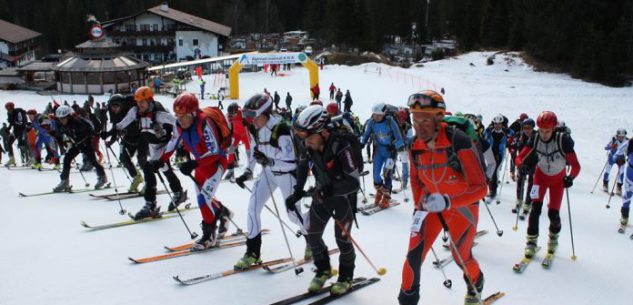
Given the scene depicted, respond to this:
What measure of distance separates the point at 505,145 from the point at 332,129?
7.94 metres

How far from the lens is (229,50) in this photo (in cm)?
8362

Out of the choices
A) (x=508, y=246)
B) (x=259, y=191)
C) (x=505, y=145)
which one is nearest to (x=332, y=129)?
→ (x=259, y=191)

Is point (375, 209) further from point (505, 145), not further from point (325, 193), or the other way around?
point (325, 193)

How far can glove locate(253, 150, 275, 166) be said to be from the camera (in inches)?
273

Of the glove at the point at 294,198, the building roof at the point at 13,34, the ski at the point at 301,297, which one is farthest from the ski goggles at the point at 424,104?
the building roof at the point at 13,34

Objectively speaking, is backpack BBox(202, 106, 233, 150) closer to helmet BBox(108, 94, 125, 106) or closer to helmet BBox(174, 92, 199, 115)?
helmet BBox(174, 92, 199, 115)

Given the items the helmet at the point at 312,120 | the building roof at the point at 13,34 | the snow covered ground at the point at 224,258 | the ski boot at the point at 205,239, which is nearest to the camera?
the helmet at the point at 312,120

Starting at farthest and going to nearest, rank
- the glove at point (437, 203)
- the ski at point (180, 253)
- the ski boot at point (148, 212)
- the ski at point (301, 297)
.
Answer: the ski boot at point (148, 212)
the ski at point (180, 253)
the ski at point (301, 297)
the glove at point (437, 203)

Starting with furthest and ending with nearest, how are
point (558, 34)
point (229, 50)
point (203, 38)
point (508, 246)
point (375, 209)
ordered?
point (229, 50), point (203, 38), point (558, 34), point (375, 209), point (508, 246)

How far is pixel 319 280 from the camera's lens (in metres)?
6.44

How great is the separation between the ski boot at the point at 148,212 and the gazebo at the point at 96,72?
117 feet

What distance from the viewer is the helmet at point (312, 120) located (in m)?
5.80

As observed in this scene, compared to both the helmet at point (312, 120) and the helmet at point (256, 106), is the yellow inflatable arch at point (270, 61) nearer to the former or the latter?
the helmet at point (256, 106)

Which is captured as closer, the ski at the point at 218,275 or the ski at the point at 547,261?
the ski at the point at 218,275
